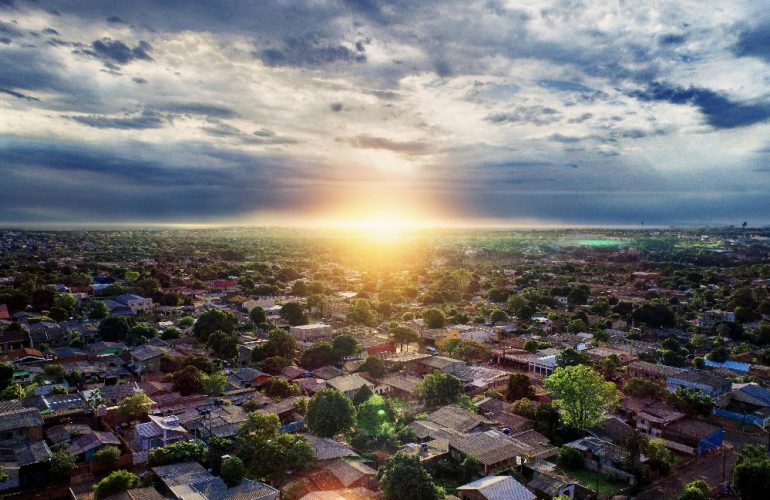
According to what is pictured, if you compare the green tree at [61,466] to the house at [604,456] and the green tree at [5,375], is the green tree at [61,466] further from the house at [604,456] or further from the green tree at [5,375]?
the house at [604,456]

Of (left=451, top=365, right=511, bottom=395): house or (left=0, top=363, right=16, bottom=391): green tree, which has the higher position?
(left=0, top=363, right=16, bottom=391): green tree

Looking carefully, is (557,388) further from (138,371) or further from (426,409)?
(138,371)

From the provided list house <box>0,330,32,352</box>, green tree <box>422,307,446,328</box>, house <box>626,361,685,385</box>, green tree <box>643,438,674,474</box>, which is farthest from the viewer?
green tree <box>422,307,446,328</box>

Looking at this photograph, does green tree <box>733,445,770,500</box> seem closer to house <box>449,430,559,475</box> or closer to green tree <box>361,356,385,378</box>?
house <box>449,430,559,475</box>

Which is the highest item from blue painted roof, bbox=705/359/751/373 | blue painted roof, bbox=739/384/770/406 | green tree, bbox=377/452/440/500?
green tree, bbox=377/452/440/500

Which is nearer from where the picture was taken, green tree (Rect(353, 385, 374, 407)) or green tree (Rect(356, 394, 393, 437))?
green tree (Rect(356, 394, 393, 437))

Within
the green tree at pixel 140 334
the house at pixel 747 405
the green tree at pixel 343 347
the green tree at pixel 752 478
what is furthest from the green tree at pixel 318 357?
the house at pixel 747 405

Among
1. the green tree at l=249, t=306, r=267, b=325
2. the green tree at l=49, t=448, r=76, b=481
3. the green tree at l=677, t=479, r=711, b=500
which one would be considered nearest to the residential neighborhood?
the green tree at l=49, t=448, r=76, b=481

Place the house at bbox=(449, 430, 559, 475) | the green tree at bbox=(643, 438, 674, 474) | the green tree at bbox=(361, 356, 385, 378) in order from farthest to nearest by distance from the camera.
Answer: the green tree at bbox=(361, 356, 385, 378) < the green tree at bbox=(643, 438, 674, 474) < the house at bbox=(449, 430, 559, 475)

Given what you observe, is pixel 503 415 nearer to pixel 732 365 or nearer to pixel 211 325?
pixel 732 365

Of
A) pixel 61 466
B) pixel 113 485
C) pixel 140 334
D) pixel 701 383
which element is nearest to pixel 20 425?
pixel 61 466
